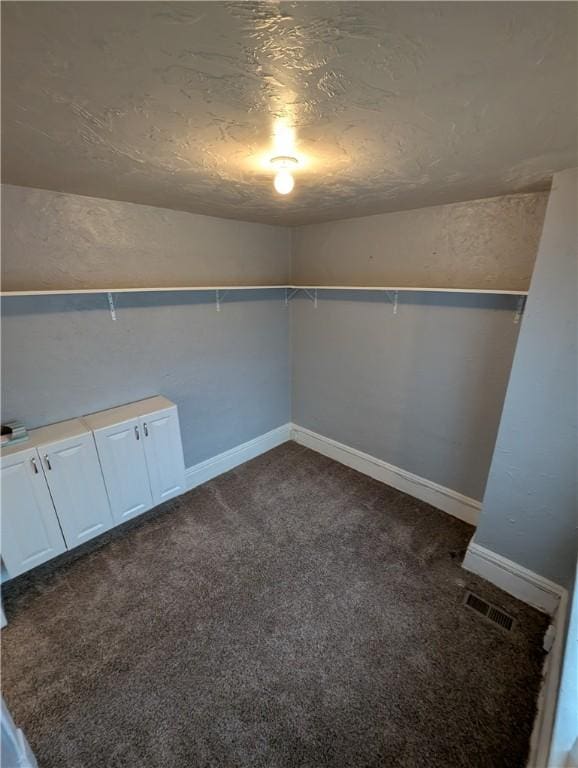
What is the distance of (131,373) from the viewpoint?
2287 millimetres

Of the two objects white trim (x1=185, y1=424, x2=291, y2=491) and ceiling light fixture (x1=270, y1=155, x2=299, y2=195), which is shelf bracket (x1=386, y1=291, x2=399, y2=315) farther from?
white trim (x1=185, y1=424, x2=291, y2=491)

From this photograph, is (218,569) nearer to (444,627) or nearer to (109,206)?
(444,627)

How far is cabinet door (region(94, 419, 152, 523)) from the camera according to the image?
6.57ft

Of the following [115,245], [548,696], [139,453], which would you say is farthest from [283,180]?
[548,696]

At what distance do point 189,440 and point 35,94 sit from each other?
7.35 feet

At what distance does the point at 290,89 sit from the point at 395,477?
2.65 metres

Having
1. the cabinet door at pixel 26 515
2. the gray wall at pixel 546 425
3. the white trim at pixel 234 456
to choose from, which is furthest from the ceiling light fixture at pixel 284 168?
the white trim at pixel 234 456

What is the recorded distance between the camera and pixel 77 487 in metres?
1.91

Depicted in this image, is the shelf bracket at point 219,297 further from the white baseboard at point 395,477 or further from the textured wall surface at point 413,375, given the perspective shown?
the white baseboard at point 395,477

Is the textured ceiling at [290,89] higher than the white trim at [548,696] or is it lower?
higher

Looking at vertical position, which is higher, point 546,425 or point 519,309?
point 519,309

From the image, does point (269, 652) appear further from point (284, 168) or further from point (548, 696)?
point (284, 168)

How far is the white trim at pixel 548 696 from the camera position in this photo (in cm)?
108

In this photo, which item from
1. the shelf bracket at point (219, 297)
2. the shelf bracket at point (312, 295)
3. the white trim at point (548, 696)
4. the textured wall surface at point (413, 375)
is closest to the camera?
the white trim at point (548, 696)
